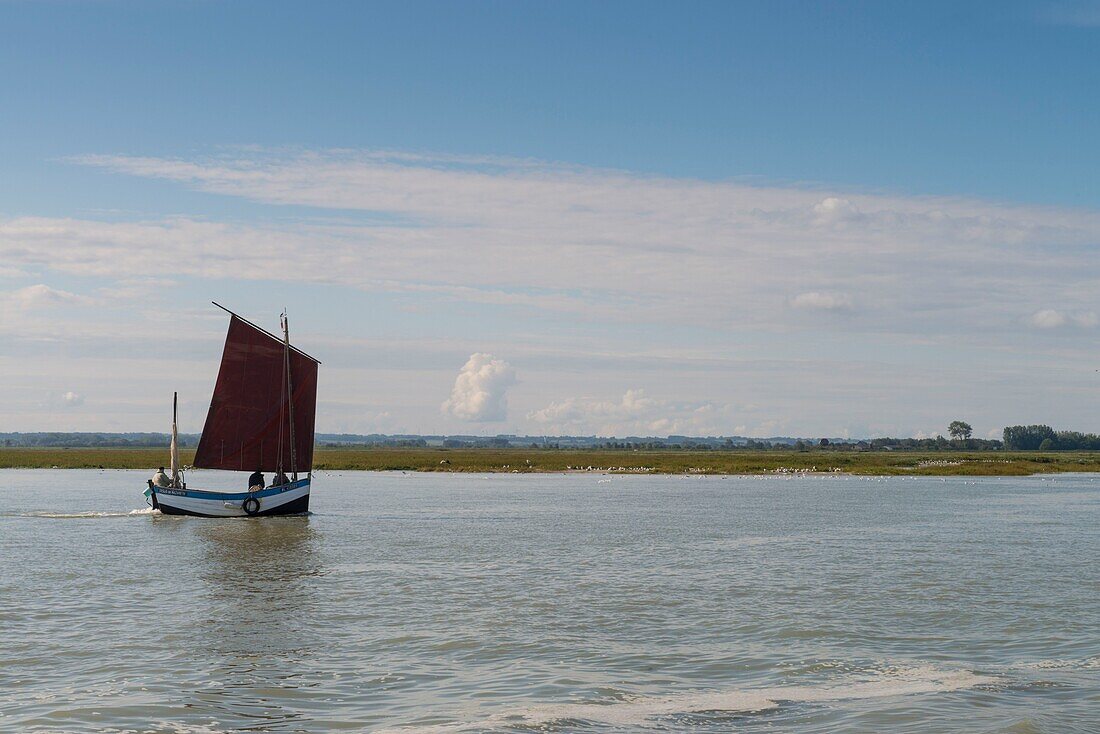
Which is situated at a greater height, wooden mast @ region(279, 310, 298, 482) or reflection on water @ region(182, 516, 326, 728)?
wooden mast @ region(279, 310, 298, 482)

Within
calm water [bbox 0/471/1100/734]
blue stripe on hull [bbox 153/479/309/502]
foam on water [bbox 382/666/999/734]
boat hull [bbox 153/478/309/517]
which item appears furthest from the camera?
boat hull [bbox 153/478/309/517]

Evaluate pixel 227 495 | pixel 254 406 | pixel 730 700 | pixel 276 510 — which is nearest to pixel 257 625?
pixel 730 700

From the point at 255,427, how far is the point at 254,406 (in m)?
1.06

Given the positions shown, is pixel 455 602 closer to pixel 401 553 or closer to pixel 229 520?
pixel 401 553

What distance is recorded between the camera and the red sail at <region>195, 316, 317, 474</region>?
53969mm

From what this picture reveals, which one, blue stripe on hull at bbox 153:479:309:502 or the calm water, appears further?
→ blue stripe on hull at bbox 153:479:309:502

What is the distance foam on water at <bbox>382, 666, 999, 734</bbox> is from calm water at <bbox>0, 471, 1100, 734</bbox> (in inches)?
2.5

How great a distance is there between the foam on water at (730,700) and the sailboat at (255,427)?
4036 cm

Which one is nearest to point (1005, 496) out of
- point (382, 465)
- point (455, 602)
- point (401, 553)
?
point (401, 553)

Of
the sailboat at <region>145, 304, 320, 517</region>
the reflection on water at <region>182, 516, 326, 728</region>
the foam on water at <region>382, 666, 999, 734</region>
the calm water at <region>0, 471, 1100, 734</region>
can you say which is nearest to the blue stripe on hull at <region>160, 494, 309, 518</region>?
the sailboat at <region>145, 304, 320, 517</region>

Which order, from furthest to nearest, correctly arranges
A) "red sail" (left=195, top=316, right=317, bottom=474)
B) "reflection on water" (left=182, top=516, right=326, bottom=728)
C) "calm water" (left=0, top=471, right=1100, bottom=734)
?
1. "red sail" (left=195, top=316, right=317, bottom=474)
2. "reflection on water" (left=182, top=516, right=326, bottom=728)
3. "calm water" (left=0, top=471, right=1100, bottom=734)

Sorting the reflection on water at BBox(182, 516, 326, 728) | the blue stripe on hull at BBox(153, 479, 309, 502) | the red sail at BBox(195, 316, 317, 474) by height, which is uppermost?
the red sail at BBox(195, 316, 317, 474)

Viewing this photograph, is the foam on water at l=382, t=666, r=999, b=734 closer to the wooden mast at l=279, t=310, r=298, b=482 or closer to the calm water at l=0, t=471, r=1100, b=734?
the calm water at l=0, t=471, r=1100, b=734

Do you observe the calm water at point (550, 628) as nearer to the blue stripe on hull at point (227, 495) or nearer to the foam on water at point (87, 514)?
the foam on water at point (87, 514)
